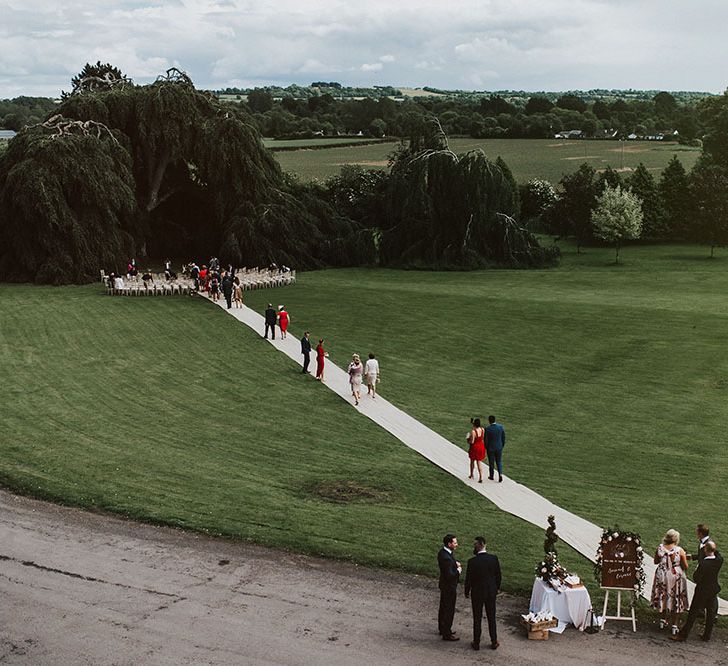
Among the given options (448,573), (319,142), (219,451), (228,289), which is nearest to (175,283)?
(228,289)

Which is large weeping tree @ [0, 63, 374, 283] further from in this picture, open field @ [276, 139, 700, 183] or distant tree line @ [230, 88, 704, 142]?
distant tree line @ [230, 88, 704, 142]

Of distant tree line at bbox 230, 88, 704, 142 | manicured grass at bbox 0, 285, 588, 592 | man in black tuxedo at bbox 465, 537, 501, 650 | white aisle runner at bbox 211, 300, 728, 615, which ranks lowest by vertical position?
white aisle runner at bbox 211, 300, 728, 615

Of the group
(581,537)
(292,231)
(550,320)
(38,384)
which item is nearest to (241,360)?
(38,384)

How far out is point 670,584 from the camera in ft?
41.0

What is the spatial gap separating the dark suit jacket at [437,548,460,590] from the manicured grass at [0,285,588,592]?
203cm

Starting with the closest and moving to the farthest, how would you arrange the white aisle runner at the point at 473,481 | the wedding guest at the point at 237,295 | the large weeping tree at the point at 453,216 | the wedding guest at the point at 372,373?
the white aisle runner at the point at 473,481
the wedding guest at the point at 372,373
the wedding guest at the point at 237,295
the large weeping tree at the point at 453,216

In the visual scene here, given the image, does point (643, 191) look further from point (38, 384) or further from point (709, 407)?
point (38, 384)

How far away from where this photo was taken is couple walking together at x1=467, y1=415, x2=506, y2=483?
1858cm

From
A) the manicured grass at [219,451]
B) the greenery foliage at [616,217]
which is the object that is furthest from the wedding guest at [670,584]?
the greenery foliage at [616,217]

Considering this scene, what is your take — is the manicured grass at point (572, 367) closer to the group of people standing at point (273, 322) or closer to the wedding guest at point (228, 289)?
the group of people standing at point (273, 322)

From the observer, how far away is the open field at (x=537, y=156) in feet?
293

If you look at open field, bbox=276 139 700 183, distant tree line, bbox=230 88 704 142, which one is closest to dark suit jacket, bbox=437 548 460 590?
open field, bbox=276 139 700 183

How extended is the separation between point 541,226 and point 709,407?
4481 centimetres

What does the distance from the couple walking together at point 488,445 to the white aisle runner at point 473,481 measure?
1.06 feet
